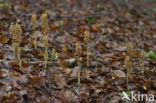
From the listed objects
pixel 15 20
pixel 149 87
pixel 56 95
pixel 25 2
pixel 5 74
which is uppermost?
pixel 25 2

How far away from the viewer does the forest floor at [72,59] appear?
2471 mm

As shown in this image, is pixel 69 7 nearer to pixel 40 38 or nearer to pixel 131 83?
pixel 40 38

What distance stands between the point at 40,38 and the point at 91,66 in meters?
1.45

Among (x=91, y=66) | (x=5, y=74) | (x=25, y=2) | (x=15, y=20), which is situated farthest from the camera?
(x=25, y=2)

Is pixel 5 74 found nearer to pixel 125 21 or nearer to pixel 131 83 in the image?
pixel 131 83

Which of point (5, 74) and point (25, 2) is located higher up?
point (25, 2)

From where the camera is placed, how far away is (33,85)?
2.45 meters

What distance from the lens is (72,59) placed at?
330 centimetres

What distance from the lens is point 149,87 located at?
3008 millimetres

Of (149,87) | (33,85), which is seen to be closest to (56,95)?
(33,85)

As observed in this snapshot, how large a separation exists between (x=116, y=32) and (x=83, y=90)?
2997mm

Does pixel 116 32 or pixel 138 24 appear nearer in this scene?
pixel 116 32

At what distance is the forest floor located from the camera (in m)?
2.47

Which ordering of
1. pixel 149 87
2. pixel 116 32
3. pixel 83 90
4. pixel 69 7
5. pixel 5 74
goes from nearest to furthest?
pixel 5 74, pixel 83 90, pixel 149 87, pixel 116 32, pixel 69 7
